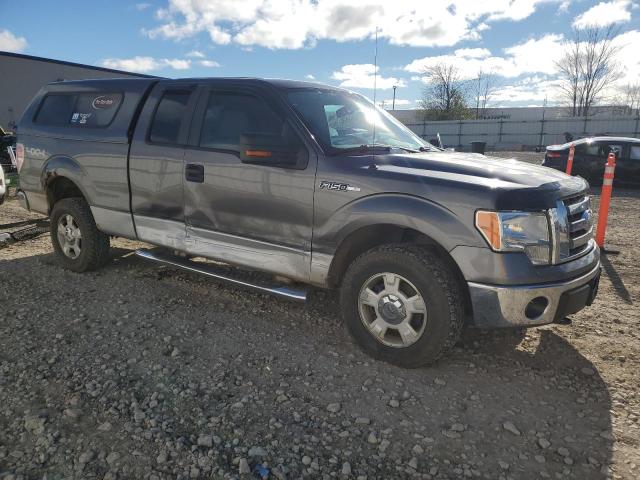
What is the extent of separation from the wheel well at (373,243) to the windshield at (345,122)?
2.06 feet

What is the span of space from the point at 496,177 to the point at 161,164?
2720mm

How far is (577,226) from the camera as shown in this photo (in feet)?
10.4

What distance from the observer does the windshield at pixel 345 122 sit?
3.58 meters

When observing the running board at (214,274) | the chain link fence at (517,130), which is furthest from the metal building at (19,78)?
the running board at (214,274)

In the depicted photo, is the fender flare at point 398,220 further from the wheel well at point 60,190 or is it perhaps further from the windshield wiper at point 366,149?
the wheel well at point 60,190

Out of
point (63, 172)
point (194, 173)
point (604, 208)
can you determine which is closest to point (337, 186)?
point (194, 173)

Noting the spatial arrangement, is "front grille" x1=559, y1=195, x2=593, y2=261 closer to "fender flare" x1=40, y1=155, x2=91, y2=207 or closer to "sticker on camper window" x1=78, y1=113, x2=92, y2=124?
"fender flare" x1=40, y1=155, x2=91, y2=207

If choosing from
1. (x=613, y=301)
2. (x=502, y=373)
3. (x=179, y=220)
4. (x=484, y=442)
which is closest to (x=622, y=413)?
(x=502, y=373)

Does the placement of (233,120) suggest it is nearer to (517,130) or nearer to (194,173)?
(194,173)

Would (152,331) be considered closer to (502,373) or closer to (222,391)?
(222,391)

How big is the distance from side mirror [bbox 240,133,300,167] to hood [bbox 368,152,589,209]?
603 millimetres

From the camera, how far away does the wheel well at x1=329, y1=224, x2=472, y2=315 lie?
126 inches

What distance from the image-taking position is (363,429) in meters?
2.63

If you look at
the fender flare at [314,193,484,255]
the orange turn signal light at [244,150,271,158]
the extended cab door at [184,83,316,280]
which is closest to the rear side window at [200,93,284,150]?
the extended cab door at [184,83,316,280]
